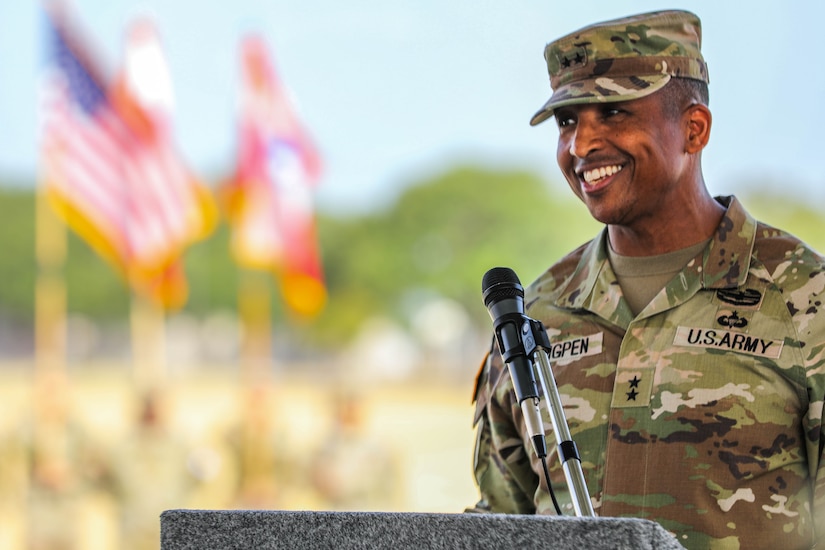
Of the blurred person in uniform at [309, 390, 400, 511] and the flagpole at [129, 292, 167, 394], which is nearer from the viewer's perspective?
the blurred person in uniform at [309, 390, 400, 511]

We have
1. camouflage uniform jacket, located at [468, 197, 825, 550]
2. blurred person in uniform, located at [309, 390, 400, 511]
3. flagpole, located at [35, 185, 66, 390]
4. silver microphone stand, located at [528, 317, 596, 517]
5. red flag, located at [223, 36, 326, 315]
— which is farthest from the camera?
flagpole, located at [35, 185, 66, 390]

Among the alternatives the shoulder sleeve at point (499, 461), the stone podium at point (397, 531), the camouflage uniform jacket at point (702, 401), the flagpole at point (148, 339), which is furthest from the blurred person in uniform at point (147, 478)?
the flagpole at point (148, 339)

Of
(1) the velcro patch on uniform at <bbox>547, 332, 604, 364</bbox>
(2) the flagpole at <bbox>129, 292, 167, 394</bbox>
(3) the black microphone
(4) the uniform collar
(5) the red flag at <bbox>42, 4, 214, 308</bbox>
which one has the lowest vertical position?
(3) the black microphone

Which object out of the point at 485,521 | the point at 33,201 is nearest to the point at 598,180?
the point at 485,521

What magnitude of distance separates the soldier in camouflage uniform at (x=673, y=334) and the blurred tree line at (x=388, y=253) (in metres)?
20.7

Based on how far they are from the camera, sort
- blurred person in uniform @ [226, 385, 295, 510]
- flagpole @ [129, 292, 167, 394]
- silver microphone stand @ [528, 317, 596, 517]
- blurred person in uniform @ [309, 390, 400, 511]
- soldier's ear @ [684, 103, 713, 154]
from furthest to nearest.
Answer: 1. flagpole @ [129, 292, 167, 394]
2. blurred person in uniform @ [226, 385, 295, 510]
3. blurred person in uniform @ [309, 390, 400, 511]
4. soldier's ear @ [684, 103, 713, 154]
5. silver microphone stand @ [528, 317, 596, 517]

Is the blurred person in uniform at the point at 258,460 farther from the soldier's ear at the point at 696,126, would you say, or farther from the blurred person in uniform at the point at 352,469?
the soldier's ear at the point at 696,126

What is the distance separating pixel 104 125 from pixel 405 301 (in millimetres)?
15651

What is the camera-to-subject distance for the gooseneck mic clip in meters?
1.14

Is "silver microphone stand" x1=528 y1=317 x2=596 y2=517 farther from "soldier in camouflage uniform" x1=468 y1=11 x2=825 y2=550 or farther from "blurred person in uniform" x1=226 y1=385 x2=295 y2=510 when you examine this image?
"blurred person in uniform" x1=226 y1=385 x2=295 y2=510

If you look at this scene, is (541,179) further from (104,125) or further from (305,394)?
(104,125)

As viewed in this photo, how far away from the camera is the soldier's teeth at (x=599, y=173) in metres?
1.52

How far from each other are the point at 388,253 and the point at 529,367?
79.8ft

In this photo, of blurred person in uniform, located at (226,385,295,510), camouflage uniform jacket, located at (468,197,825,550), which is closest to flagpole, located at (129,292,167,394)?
blurred person in uniform, located at (226,385,295,510)
